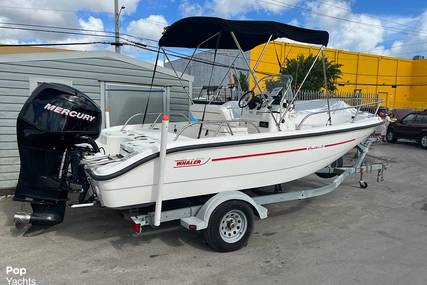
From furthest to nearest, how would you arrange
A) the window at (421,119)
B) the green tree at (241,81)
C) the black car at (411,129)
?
the window at (421,119) → the black car at (411,129) → the green tree at (241,81)

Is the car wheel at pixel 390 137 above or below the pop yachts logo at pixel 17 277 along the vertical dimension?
above

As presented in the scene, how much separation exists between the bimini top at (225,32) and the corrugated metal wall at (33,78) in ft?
7.50

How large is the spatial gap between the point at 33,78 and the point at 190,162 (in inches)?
178

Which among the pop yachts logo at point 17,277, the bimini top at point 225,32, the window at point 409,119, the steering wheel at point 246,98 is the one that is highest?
the bimini top at point 225,32

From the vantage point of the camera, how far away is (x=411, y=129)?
15.0 metres

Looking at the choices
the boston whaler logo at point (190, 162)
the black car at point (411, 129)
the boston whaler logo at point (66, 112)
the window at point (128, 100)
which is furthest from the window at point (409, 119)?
the boston whaler logo at point (66, 112)

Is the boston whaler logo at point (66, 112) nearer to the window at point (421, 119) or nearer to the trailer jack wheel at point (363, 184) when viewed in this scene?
the trailer jack wheel at point (363, 184)

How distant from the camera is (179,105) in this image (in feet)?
29.7

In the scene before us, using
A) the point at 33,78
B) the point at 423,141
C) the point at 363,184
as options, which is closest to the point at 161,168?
the point at 33,78

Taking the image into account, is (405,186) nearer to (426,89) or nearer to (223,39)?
(223,39)

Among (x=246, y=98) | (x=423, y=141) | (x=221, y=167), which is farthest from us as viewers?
(x=423, y=141)

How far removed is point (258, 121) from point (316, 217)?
172 centimetres

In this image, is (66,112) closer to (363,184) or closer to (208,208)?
(208,208)

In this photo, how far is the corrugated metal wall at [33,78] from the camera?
678cm
